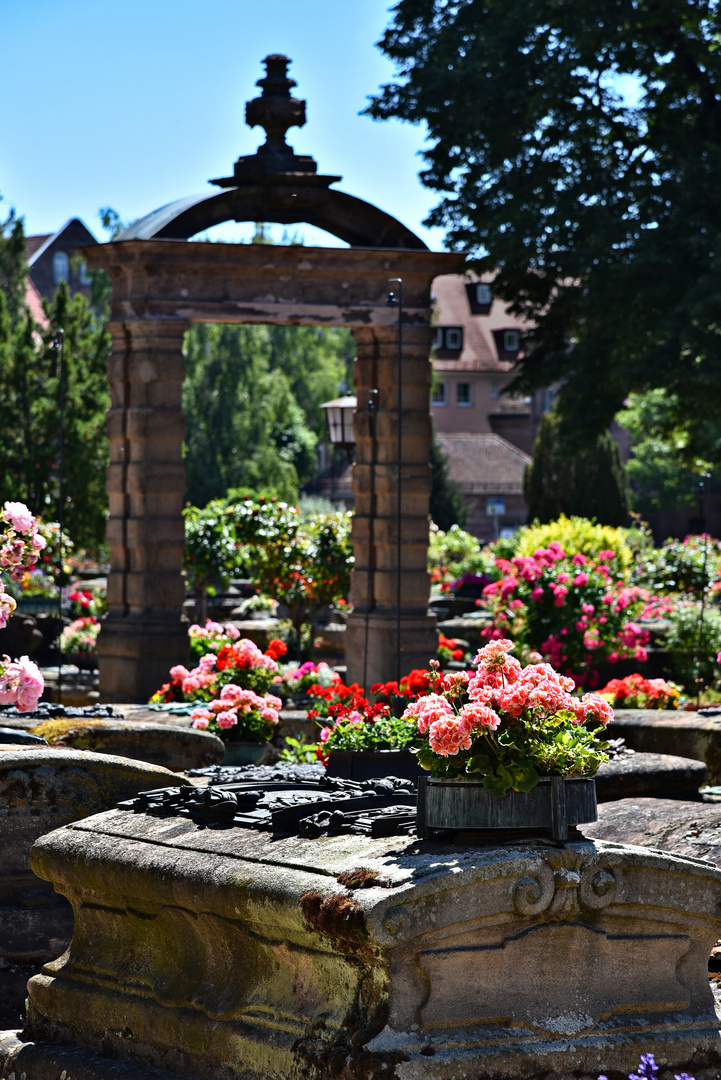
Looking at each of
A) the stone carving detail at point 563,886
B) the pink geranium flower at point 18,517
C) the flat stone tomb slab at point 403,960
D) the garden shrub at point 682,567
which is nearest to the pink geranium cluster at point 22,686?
the pink geranium flower at point 18,517

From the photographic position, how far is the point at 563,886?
5004 millimetres

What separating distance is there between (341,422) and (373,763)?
868 cm

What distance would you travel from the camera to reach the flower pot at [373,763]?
341 inches

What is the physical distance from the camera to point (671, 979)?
17.5ft

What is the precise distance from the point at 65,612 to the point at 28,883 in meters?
13.8

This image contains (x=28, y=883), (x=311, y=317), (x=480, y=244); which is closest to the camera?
(x=28, y=883)

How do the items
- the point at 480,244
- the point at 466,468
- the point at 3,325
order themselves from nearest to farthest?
the point at 480,244, the point at 3,325, the point at 466,468

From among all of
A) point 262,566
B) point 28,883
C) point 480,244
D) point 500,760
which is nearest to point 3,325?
point 480,244

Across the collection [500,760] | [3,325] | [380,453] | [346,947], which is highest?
[3,325]

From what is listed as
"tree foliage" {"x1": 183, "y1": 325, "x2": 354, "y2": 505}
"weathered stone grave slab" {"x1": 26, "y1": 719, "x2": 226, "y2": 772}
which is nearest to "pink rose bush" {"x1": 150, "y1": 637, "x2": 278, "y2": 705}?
"weathered stone grave slab" {"x1": 26, "y1": 719, "x2": 226, "y2": 772}

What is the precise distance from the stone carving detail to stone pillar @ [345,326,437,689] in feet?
31.2

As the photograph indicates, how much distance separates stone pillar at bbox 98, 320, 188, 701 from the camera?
14391mm

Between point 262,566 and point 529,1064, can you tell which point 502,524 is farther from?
point 529,1064

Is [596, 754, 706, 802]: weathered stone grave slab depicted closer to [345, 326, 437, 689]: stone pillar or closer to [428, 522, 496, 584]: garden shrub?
[345, 326, 437, 689]: stone pillar
